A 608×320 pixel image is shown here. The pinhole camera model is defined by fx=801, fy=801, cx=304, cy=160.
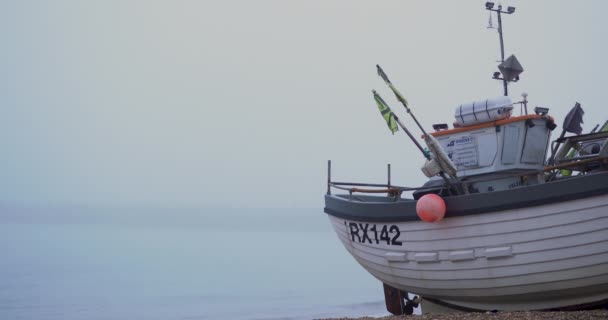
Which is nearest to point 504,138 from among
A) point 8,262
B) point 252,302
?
point 252,302

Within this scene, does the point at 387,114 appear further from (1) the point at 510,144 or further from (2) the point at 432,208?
(1) the point at 510,144

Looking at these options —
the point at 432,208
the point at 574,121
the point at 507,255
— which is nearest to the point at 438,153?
the point at 432,208

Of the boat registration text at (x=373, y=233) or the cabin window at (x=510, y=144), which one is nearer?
the boat registration text at (x=373, y=233)

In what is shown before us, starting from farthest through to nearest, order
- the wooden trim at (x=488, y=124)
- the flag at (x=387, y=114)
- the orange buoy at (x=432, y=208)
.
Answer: the wooden trim at (x=488, y=124)
the flag at (x=387, y=114)
the orange buoy at (x=432, y=208)

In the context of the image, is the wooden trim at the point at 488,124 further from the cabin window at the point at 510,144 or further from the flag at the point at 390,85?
the flag at the point at 390,85

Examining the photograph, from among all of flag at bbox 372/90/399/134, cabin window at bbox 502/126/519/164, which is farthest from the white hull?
cabin window at bbox 502/126/519/164

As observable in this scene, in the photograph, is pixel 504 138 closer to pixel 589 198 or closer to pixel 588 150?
pixel 588 150

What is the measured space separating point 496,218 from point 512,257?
0.50 metres

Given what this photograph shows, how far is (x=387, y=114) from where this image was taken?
36.0ft

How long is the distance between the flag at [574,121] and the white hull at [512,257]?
2.47 m

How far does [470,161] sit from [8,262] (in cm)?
3753

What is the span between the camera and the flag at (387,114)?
10.9m

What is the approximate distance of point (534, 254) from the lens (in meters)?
9.44

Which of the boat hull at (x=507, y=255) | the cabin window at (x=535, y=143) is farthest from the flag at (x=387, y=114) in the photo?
the cabin window at (x=535, y=143)
